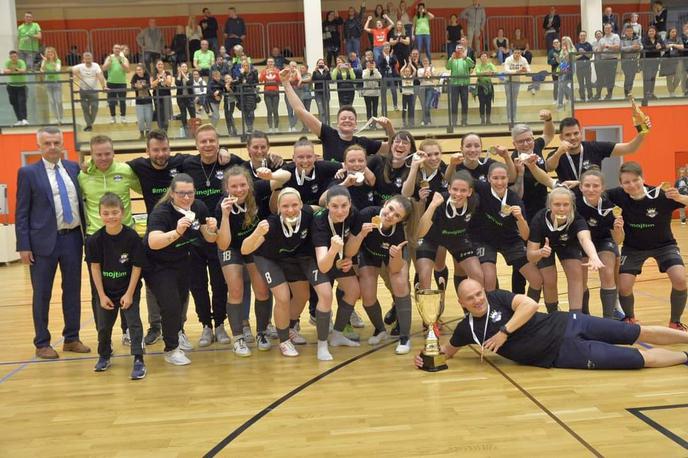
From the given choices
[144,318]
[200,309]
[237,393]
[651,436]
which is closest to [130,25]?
[144,318]

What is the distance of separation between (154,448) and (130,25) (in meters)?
22.8

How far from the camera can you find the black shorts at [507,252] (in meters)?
6.82

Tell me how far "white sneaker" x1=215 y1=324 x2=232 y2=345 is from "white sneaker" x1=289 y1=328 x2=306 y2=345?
645 millimetres

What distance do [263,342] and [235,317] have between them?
1.13 feet

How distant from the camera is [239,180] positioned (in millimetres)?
6160

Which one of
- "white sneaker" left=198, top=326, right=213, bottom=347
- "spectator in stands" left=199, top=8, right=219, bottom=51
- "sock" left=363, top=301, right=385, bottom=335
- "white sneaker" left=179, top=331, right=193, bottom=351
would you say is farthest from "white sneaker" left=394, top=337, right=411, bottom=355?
"spectator in stands" left=199, top=8, right=219, bottom=51

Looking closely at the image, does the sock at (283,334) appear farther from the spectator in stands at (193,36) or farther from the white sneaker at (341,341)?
the spectator in stands at (193,36)

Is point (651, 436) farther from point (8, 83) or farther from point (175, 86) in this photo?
point (8, 83)

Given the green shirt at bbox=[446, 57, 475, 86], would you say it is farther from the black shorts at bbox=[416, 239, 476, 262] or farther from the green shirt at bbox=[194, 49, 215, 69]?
the black shorts at bbox=[416, 239, 476, 262]

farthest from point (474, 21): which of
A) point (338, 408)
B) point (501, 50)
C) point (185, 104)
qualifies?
point (338, 408)

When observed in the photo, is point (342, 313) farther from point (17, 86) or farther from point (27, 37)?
point (27, 37)

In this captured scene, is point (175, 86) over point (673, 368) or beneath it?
over

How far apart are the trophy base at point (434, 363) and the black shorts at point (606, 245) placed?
2144 millimetres

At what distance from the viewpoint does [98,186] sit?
6742mm
